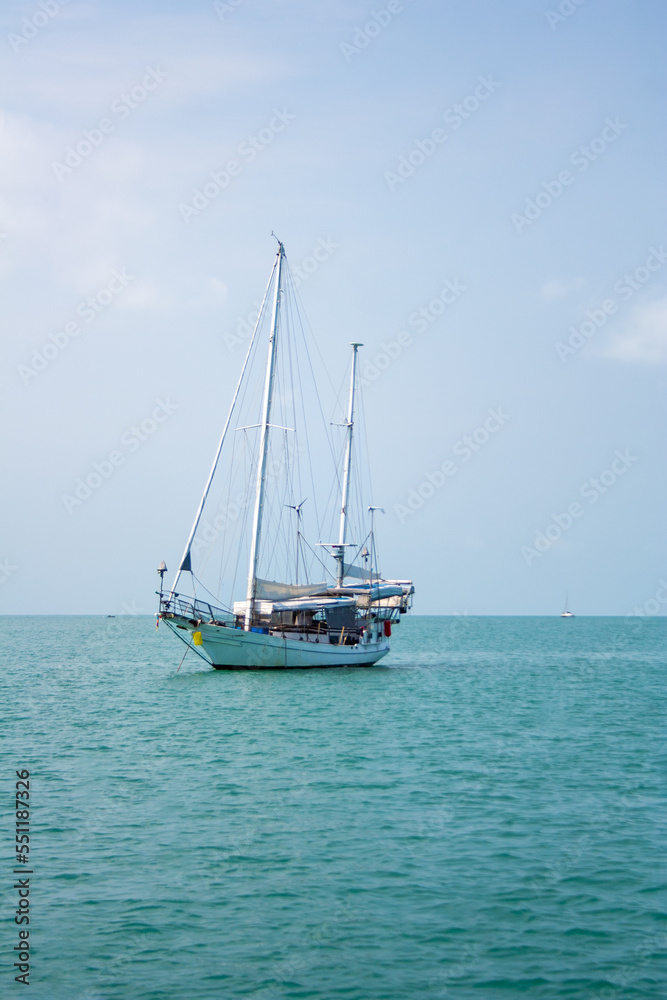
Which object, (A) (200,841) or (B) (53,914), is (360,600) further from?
(B) (53,914)

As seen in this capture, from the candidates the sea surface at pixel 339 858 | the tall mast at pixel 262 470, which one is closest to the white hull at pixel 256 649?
the tall mast at pixel 262 470

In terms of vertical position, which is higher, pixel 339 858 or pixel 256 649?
pixel 256 649

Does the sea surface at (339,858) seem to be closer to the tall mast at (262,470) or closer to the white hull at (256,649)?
the white hull at (256,649)

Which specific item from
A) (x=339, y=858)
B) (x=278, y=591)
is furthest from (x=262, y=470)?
(x=339, y=858)

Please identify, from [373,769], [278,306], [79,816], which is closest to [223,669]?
[278,306]

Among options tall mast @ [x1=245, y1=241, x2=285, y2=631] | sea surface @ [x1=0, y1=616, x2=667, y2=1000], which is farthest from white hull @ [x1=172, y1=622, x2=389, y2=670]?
sea surface @ [x1=0, y1=616, x2=667, y2=1000]

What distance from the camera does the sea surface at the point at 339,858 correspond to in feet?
41.5

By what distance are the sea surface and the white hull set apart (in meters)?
15.7

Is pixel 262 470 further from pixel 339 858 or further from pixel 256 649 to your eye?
pixel 339 858

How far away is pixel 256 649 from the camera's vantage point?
54656mm

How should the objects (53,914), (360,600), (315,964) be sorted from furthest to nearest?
1. (360,600)
2. (53,914)
3. (315,964)

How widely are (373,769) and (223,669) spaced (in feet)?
98.9

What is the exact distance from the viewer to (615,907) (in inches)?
592

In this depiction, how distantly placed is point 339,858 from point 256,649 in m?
37.5
